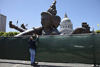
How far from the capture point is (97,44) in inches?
251

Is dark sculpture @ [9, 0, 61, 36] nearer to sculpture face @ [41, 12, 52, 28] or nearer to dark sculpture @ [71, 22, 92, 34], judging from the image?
sculpture face @ [41, 12, 52, 28]

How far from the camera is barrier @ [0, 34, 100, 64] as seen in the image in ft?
21.1

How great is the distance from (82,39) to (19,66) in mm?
3756

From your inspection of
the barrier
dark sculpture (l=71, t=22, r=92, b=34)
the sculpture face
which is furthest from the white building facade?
the barrier

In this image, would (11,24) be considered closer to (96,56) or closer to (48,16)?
(48,16)

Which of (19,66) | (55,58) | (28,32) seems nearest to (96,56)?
(55,58)

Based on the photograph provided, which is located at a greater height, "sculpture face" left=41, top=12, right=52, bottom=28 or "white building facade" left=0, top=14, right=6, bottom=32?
"white building facade" left=0, top=14, right=6, bottom=32

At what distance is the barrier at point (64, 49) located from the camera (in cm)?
643

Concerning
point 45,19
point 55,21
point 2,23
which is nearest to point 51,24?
point 55,21

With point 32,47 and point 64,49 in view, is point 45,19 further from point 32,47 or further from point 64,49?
point 64,49

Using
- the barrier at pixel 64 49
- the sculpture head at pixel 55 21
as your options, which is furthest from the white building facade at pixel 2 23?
the barrier at pixel 64 49

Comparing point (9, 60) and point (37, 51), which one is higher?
point (37, 51)

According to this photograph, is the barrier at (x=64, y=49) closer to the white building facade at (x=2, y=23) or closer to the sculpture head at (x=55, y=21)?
the sculpture head at (x=55, y=21)

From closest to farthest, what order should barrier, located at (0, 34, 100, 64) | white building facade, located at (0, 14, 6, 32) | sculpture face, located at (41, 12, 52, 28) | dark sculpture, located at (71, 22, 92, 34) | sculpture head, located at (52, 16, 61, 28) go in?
barrier, located at (0, 34, 100, 64) < dark sculpture, located at (71, 22, 92, 34) < sculpture face, located at (41, 12, 52, 28) < sculpture head, located at (52, 16, 61, 28) < white building facade, located at (0, 14, 6, 32)
